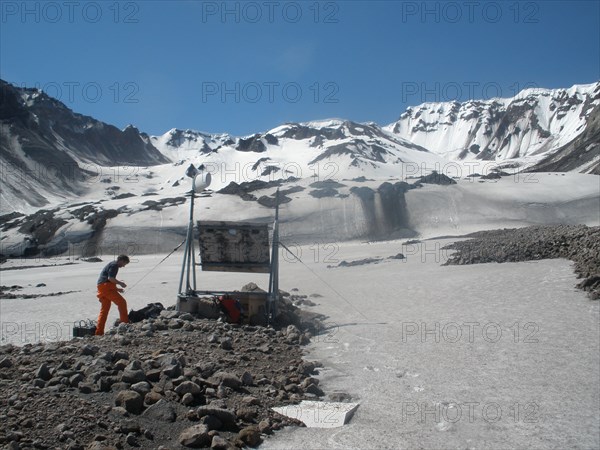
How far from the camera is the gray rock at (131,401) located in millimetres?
5176

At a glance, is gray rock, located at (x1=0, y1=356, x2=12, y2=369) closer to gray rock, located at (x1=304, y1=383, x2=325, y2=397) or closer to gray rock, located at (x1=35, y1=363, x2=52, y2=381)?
gray rock, located at (x1=35, y1=363, x2=52, y2=381)

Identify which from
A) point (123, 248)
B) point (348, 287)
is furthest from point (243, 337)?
point (123, 248)

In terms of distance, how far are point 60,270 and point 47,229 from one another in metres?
20.6

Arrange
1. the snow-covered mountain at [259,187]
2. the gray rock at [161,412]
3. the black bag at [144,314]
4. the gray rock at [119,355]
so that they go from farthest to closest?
the snow-covered mountain at [259,187]
the black bag at [144,314]
the gray rock at [119,355]
the gray rock at [161,412]

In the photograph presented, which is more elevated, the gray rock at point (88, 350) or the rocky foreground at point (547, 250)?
the rocky foreground at point (547, 250)

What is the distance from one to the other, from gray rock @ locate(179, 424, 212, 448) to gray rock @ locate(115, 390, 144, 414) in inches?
22.3

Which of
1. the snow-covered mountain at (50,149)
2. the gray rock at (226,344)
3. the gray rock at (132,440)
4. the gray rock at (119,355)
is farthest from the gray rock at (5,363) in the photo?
the snow-covered mountain at (50,149)

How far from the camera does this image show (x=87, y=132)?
157 meters

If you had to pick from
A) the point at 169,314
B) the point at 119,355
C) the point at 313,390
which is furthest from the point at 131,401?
the point at 169,314

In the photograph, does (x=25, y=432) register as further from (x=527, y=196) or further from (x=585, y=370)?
(x=527, y=196)

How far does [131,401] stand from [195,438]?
77cm

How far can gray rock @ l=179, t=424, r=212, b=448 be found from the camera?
476cm

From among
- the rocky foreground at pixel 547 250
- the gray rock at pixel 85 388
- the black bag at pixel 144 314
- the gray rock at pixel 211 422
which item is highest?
the rocky foreground at pixel 547 250

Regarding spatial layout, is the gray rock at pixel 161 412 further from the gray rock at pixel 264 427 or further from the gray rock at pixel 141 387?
the gray rock at pixel 264 427
